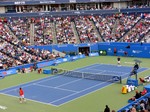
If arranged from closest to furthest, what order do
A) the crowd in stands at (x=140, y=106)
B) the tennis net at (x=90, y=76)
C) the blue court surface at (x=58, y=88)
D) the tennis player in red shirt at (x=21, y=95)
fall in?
the crowd in stands at (x=140, y=106) → the tennis player in red shirt at (x=21, y=95) → the blue court surface at (x=58, y=88) → the tennis net at (x=90, y=76)

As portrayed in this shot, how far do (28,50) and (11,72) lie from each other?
311 inches

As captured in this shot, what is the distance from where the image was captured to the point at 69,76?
36.1m

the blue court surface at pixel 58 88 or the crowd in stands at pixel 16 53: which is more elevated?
the crowd in stands at pixel 16 53

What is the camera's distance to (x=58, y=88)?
3070 cm

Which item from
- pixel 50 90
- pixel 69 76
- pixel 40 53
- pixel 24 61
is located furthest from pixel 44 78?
pixel 40 53

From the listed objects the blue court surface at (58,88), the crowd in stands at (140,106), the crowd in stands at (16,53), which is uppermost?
the crowd in stands at (16,53)

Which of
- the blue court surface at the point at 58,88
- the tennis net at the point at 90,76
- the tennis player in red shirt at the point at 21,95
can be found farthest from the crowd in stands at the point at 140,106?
the tennis player in red shirt at the point at 21,95

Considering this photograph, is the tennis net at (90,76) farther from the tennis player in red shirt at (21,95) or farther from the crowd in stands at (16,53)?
the tennis player in red shirt at (21,95)

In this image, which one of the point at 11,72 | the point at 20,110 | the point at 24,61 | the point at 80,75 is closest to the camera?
the point at 20,110

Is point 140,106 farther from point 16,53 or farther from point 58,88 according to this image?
point 16,53

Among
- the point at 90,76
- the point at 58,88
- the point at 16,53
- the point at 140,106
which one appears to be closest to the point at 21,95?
the point at 58,88

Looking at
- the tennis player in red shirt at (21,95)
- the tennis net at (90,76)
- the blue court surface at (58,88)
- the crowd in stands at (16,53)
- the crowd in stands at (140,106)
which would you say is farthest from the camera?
the crowd in stands at (16,53)

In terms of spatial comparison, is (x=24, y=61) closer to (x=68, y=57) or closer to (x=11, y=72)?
(x=11, y=72)

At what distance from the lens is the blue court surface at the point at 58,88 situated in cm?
2744
